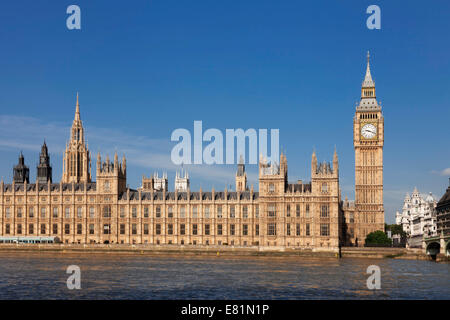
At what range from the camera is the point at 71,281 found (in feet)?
209

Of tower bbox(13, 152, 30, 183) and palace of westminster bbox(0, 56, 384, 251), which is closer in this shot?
palace of westminster bbox(0, 56, 384, 251)

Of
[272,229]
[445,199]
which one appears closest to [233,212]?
[272,229]

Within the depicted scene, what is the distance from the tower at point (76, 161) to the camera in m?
167

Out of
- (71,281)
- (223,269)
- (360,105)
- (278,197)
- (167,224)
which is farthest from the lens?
(360,105)

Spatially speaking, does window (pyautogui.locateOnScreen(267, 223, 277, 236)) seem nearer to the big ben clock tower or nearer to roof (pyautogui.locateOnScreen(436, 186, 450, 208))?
the big ben clock tower

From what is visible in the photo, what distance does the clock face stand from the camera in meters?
151

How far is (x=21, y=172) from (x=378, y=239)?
88690 millimetres

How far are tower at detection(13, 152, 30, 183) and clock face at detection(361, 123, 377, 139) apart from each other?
83.0 m

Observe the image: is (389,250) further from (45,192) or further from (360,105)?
(45,192)

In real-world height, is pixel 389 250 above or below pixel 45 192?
below

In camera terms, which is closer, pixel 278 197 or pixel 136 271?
pixel 136 271

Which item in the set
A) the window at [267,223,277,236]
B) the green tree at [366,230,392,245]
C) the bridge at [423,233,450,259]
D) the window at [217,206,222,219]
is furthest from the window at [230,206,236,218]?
the bridge at [423,233,450,259]
